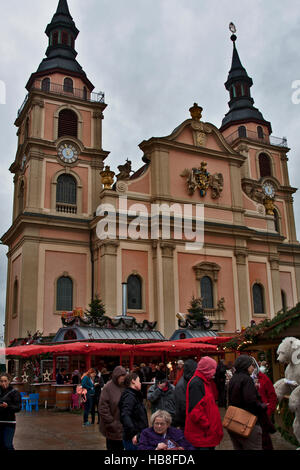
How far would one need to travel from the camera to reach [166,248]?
3209 cm

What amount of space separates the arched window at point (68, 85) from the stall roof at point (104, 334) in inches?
813

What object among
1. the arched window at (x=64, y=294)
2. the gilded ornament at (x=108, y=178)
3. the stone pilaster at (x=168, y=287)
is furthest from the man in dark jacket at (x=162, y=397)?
the gilded ornament at (x=108, y=178)

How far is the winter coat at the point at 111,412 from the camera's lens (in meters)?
6.94

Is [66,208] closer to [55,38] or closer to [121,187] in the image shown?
[121,187]

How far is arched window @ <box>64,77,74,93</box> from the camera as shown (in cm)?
3712

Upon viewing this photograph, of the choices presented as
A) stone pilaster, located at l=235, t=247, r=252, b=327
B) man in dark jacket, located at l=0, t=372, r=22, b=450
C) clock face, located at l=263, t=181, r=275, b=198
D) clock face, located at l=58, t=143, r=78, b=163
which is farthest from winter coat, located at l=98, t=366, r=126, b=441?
clock face, located at l=263, t=181, r=275, b=198

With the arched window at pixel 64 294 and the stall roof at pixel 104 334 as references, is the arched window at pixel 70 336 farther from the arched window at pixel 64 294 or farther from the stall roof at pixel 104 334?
the arched window at pixel 64 294

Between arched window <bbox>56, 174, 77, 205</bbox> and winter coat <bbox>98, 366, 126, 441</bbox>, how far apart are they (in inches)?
1085

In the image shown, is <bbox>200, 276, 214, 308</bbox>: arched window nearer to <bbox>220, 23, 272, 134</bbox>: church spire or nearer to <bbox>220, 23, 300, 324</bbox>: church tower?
<bbox>220, 23, 300, 324</bbox>: church tower

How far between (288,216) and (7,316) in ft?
85.0

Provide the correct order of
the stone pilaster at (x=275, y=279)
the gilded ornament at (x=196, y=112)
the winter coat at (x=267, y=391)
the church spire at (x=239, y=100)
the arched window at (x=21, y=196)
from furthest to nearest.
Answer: the church spire at (x=239, y=100)
the stone pilaster at (x=275, y=279)
the gilded ornament at (x=196, y=112)
the arched window at (x=21, y=196)
the winter coat at (x=267, y=391)
